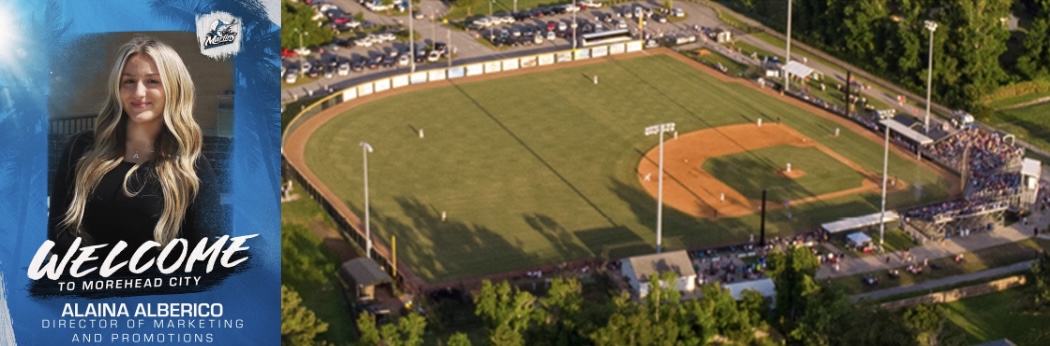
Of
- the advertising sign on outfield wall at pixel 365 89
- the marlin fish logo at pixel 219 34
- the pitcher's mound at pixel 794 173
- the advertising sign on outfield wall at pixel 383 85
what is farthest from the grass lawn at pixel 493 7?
the marlin fish logo at pixel 219 34

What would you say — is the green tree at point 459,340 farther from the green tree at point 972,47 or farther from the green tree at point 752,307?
the green tree at point 972,47

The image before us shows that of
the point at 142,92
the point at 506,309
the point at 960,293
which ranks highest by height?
the point at 142,92

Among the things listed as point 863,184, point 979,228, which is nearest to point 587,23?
point 863,184

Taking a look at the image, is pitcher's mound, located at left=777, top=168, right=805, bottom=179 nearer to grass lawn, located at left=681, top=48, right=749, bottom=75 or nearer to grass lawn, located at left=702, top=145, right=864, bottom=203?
grass lawn, located at left=702, top=145, right=864, bottom=203

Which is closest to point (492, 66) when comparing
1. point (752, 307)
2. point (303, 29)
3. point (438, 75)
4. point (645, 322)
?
point (438, 75)

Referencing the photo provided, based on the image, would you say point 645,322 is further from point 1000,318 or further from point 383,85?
point 383,85

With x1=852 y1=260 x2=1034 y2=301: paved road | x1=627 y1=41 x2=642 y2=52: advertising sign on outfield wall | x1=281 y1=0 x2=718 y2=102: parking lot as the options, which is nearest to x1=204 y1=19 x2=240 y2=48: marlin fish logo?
x1=852 y1=260 x2=1034 y2=301: paved road
